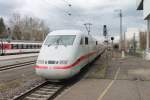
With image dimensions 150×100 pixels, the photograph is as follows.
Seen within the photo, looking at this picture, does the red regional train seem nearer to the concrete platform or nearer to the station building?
the station building

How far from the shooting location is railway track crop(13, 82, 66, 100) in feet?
29.8

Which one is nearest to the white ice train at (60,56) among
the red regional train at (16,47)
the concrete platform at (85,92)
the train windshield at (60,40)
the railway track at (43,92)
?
the train windshield at (60,40)

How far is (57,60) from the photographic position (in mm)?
11242

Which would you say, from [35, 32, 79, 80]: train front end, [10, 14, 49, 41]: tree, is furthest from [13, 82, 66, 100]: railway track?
[10, 14, 49, 41]: tree

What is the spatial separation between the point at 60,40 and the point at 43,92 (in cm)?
355

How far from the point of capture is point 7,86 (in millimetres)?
11344

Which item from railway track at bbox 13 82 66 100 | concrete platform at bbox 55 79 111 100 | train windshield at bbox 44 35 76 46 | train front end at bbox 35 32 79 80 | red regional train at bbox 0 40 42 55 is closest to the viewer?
concrete platform at bbox 55 79 111 100

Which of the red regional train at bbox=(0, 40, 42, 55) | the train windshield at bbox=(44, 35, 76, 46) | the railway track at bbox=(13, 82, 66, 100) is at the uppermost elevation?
the train windshield at bbox=(44, 35, 76, 46)

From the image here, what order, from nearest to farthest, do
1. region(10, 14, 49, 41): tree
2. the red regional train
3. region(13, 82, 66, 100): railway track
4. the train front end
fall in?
region(13, 82, 66, 100): railway track < the train front end < the red regional train < region(10, 14, 49, 41): tree

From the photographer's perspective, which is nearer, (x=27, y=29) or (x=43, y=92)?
(x=43, y=92)

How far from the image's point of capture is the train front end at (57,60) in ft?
36.2

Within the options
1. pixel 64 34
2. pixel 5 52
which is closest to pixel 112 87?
pixel 64 34

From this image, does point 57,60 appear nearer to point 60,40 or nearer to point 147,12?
point 60,40

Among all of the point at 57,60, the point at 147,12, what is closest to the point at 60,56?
the point at 57,60
